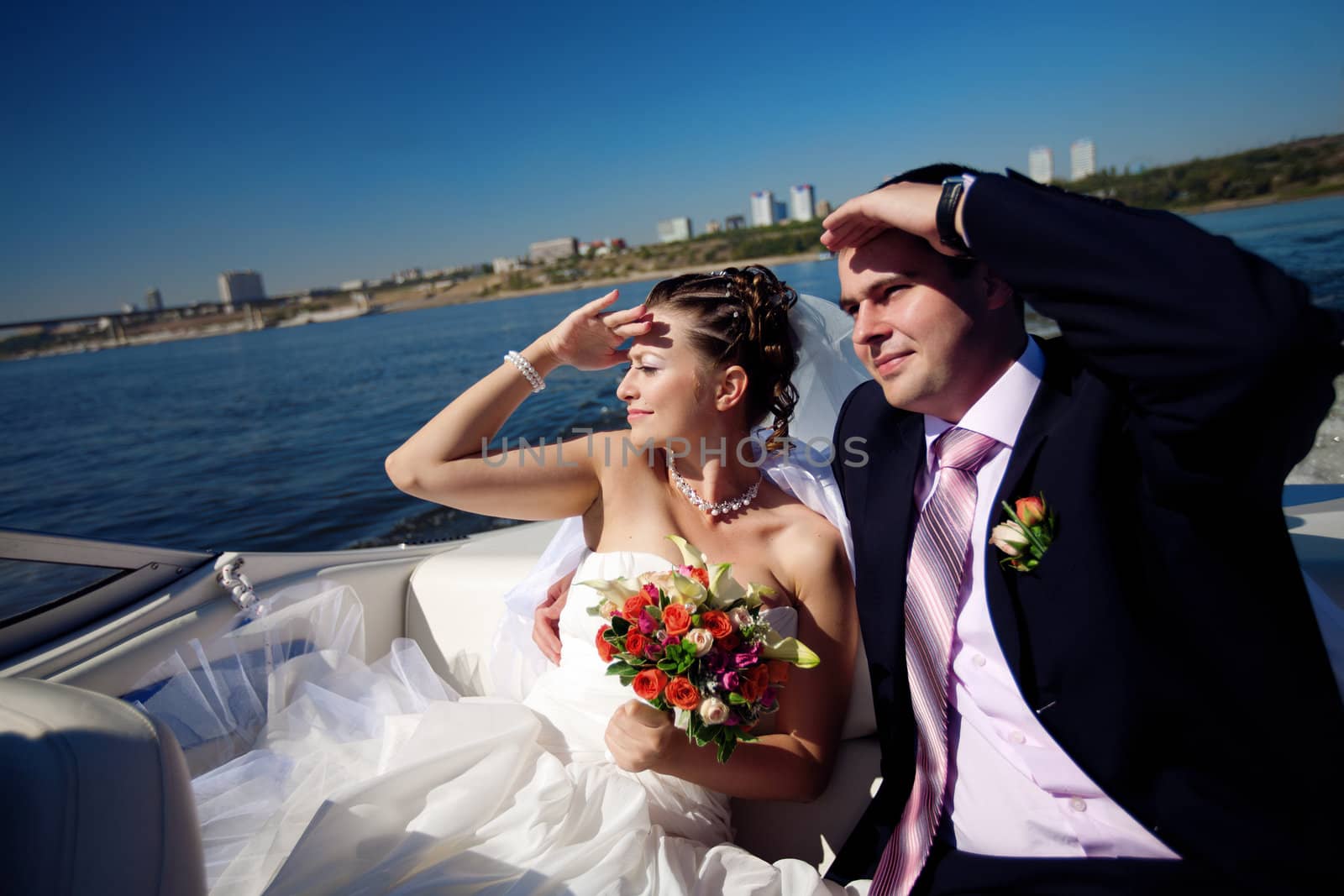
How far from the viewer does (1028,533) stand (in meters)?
1.39

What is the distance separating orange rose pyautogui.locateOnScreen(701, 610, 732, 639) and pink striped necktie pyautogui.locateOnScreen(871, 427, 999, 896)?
0.48 m

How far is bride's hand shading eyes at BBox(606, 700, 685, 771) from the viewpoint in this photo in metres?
1.57

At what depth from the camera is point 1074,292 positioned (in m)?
1.23

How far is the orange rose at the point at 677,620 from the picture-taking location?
1.42 m

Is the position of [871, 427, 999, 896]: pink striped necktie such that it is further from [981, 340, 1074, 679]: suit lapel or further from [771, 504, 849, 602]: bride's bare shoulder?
[771, 504, 849, 602]: bride's bare shoulder

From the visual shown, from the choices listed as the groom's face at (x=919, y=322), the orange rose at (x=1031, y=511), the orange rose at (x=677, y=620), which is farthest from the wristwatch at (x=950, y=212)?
the orange rose at (x=677, y=620)

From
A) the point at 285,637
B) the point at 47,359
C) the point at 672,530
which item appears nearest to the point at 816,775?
the point at 672,530

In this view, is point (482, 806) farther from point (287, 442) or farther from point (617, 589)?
point (287, 442)

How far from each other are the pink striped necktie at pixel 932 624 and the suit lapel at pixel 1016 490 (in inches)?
3.8

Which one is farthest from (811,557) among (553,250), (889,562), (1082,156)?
(553,250)

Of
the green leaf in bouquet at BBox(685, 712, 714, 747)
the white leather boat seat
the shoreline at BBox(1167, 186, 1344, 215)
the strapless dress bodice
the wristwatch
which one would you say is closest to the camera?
the white leather boat seat

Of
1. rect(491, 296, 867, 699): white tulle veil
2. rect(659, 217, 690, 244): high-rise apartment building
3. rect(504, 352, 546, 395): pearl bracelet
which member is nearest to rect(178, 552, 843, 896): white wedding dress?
rect(491, 296, 867, 699): white tulle veil

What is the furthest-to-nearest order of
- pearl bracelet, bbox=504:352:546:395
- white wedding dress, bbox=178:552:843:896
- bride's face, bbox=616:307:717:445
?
pearl bracelet, bbox=504:352:546:395, bride's face, bbox=616:307:717:445, white wedding dress, bbox=178:552:843:896

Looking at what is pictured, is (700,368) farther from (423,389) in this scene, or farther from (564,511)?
(423,389)
